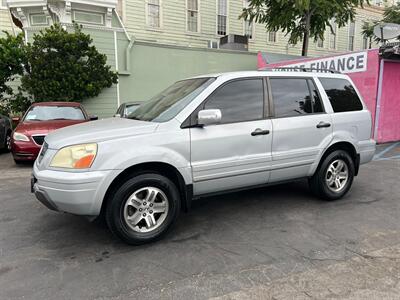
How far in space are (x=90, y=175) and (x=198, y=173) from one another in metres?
1.18

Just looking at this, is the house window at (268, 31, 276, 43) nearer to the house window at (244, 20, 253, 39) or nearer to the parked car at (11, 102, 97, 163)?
the house window at (244, 20, 253, 39)

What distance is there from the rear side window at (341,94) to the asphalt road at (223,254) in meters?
1.43

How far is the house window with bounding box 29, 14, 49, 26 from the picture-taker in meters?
14.6

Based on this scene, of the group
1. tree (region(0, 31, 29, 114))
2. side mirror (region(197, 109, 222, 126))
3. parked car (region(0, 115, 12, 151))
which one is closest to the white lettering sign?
side mirror (region(197, 109, 222, 126))

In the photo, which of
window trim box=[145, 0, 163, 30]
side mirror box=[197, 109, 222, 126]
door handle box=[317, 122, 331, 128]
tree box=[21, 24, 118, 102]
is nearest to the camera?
side mirror box=[197, 109, 222, 126]

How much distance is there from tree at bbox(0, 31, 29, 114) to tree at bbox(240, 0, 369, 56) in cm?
925

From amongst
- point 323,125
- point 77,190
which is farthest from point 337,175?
point 77,190

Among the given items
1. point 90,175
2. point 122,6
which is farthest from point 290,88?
point 122,6

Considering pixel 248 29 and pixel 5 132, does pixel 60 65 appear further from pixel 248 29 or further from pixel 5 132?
pixel 248 29

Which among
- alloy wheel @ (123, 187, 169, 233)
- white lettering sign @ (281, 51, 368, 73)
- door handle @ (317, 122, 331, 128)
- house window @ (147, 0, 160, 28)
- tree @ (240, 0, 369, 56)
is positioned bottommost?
alloy wheel @ (123, 187, 169, 233)

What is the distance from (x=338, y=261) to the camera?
3.25 m

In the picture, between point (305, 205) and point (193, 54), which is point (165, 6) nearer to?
point (193, 54)

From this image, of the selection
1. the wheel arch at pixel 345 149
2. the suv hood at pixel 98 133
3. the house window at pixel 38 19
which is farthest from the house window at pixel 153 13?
the suv hood at pixel 98 133

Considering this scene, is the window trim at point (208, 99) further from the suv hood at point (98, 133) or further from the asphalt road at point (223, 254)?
the asphalt road at point (223, 254)
